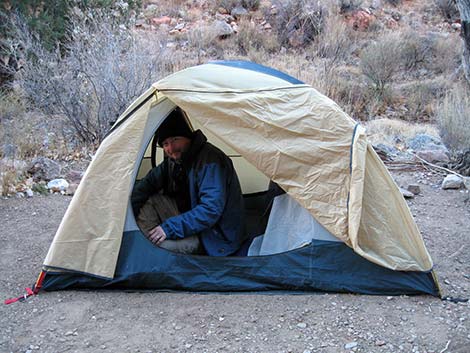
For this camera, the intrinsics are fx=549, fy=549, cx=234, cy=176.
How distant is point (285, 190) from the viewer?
3.39 m

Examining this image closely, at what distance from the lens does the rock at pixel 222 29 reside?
1464 centimetres

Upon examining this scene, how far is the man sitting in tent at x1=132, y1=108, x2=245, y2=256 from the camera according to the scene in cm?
345

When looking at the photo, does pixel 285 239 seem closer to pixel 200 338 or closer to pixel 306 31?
pixel 200 338

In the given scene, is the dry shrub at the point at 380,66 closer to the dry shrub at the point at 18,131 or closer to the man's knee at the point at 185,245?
the dry shrub at the point at 18,131

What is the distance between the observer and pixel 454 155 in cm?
668

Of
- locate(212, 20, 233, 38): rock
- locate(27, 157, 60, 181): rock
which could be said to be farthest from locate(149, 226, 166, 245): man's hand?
locate(212, 20, 233, 38): rock

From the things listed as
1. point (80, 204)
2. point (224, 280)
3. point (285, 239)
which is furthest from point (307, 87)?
point (80, 204)

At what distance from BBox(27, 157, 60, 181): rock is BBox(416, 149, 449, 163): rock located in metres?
4.27

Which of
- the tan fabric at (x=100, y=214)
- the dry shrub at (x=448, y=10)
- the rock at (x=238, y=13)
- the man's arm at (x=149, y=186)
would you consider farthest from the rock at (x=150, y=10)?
the tan fabric at (x=100, y=214)

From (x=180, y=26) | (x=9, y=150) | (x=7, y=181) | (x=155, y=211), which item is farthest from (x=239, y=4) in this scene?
(x=155, y=211)

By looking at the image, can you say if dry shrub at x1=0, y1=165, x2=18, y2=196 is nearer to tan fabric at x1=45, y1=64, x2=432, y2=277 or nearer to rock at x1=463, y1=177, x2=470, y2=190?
tan fabric at x1=45, y1=64, x2=432, y2=277

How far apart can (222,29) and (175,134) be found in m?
11.8

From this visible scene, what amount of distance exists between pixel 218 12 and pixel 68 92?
10806mm

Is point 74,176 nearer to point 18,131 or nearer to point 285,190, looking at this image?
point 18,131
